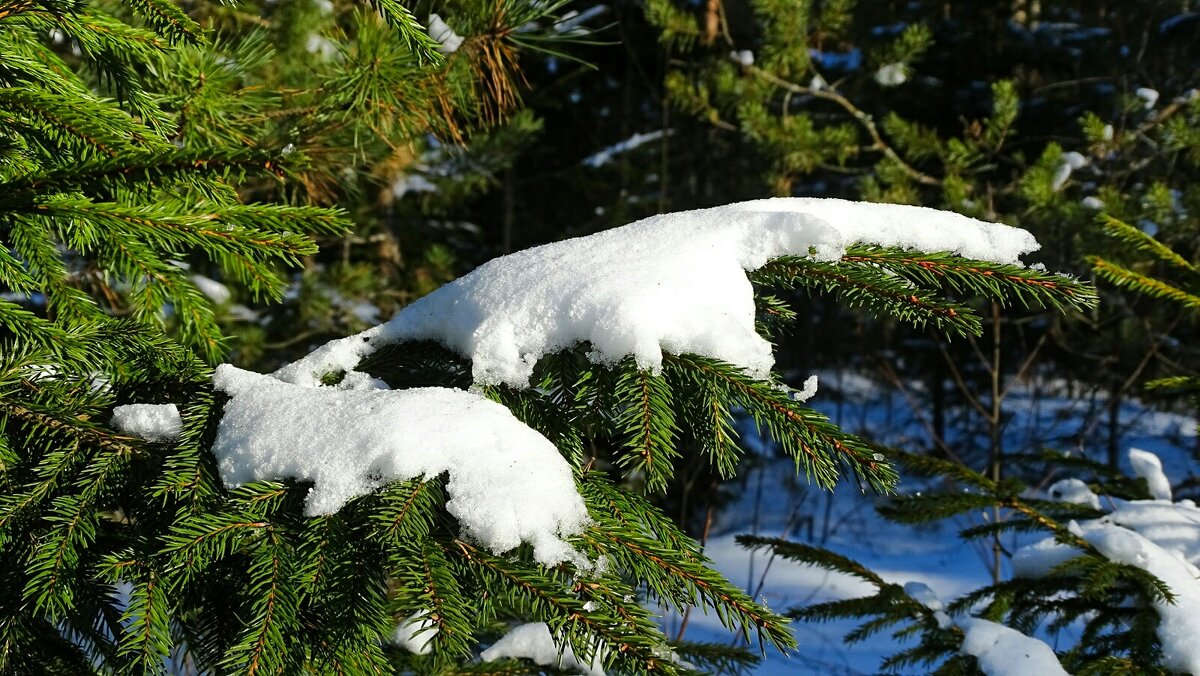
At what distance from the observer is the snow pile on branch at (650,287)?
86 centimetres

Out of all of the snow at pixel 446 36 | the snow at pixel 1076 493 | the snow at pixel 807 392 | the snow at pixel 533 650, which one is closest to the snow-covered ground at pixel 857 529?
the snow at pixel 1076 493

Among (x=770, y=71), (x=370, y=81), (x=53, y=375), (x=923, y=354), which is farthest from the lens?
(x=923, y=354)

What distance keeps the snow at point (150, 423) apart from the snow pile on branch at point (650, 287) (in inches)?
6.2

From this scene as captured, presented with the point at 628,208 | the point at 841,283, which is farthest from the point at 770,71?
the point at 841,283

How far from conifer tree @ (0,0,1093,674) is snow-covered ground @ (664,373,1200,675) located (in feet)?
10.7

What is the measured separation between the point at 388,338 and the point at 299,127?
3.09 ft

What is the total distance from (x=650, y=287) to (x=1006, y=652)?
108 centimetres

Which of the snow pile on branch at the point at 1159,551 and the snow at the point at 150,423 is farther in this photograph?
the snow pile on branch at the point at 1159,551

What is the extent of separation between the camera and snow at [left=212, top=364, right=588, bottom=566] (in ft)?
2.42

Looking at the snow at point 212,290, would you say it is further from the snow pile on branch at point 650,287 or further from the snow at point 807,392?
the snow at point 807,392

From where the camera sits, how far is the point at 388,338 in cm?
105

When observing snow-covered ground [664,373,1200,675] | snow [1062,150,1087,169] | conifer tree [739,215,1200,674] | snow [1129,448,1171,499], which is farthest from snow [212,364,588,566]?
snow [1062,150,1087,169]

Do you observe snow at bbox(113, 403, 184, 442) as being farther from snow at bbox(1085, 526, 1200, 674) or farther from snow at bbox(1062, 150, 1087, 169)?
snow at bbox(1062, 150, 1087, 169)

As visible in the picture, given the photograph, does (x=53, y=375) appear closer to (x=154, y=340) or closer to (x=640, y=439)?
(x=154, y=340)
